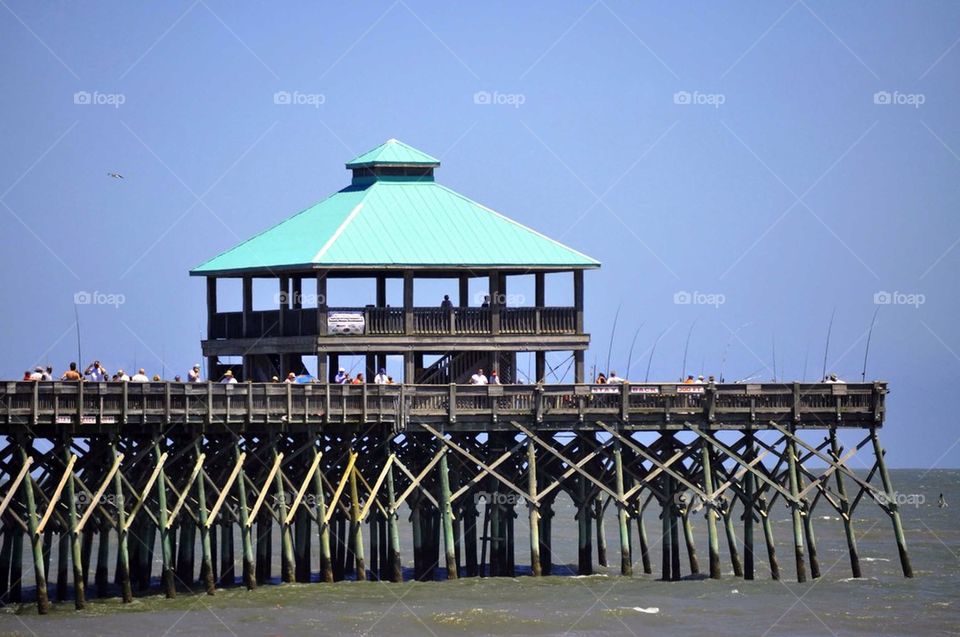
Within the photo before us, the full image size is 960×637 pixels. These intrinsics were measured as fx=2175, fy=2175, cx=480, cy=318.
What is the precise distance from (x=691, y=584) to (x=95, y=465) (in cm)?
1530

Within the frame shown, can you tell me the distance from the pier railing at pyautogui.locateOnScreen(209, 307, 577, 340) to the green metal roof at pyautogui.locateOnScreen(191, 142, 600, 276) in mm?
1213

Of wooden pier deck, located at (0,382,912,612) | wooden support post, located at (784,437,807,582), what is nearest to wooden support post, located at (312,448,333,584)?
→ wooden pier deck, located at (0,382,912,612)

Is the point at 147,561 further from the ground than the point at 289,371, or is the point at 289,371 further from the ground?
the point at 289,371

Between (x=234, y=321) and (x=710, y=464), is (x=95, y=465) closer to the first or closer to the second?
(x=234, y=321)

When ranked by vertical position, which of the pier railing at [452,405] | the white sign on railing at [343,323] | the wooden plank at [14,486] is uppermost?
the white sign on railing at [343,323]

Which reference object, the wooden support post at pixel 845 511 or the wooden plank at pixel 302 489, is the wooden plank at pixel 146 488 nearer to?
the wooden plank at pixel 302 489

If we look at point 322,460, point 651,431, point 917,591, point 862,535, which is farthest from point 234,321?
point 862,535

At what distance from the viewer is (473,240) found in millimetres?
57531

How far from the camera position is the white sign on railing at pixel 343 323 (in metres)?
54.9

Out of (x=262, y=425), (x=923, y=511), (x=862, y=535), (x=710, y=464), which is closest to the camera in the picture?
(x=262, y=425)

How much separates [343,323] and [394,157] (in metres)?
7.25

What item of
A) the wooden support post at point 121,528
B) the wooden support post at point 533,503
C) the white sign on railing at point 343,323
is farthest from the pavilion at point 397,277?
the wooden support post at point 121,528

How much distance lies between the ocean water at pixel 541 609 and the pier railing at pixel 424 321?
6.47m

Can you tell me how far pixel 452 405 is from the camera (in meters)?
52.7
